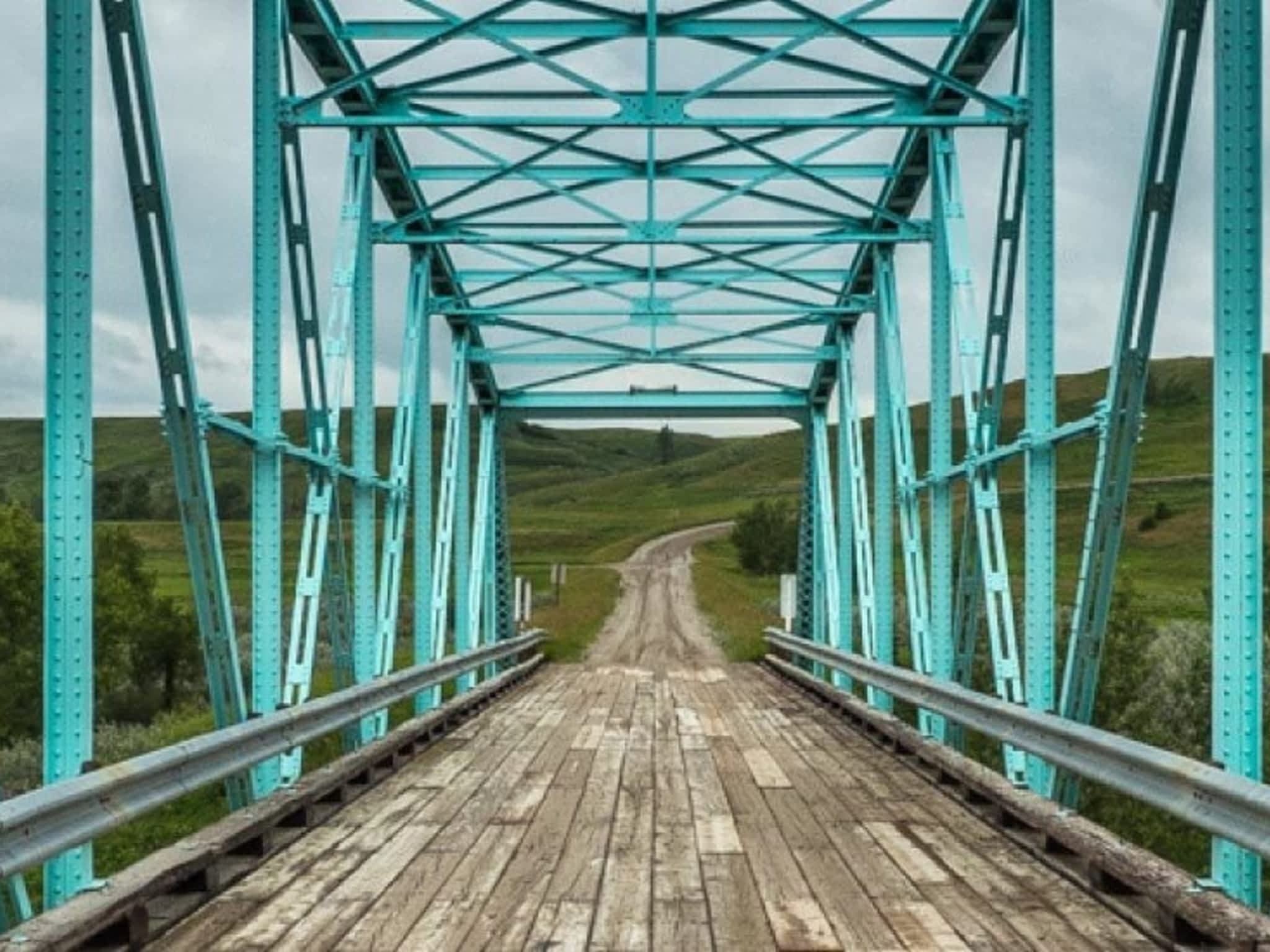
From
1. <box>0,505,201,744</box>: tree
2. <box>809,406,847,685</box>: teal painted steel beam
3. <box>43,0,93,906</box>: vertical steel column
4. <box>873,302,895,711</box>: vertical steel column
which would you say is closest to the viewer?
<box>43,0,93,906</box>: vertical steel column

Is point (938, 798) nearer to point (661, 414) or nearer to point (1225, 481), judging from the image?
point (1225, 481)

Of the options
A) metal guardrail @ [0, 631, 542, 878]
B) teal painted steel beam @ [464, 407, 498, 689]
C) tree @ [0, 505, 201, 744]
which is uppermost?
teal painted steel beam @ [464, 407, 498, 689]

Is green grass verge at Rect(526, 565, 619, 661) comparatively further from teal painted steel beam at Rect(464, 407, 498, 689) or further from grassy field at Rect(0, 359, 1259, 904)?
teal painted steel beam at Rect(464, 407, 498, 689)

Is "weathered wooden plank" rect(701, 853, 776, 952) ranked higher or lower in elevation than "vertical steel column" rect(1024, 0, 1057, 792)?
lower

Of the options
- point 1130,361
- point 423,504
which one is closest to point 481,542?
point 423,504

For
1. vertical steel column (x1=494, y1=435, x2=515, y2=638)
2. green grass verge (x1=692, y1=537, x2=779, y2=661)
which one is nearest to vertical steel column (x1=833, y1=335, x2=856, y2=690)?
vertical steel column (x1=494, y1=435, x2=515, y2=638)

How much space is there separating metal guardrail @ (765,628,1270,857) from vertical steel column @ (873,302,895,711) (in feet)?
29.4

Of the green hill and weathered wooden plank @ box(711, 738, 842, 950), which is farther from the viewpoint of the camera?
the green hill

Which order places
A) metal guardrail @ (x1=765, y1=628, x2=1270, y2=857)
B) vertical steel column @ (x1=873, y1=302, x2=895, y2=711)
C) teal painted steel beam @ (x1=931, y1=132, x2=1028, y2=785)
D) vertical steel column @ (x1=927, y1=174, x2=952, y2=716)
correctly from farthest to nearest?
1. vertical steel column @ (x1=873, y1=302, x2=895, y2=711)
2. vertical steel column @ (x1=927, y1=174, x2=952, y2=716)
3. teal painted steel beam @ (x1=931, y1=132, x2=1028, y2=785)
4. metal guardrail @ (x1=765, y1=628, x2=1270, y2=857)

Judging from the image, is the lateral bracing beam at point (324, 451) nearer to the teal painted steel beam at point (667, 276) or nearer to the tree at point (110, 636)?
the teal painted steel beam at point (667, 276)

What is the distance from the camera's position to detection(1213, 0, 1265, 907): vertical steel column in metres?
6.95

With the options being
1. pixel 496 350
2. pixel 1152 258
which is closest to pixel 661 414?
pixel 496 350

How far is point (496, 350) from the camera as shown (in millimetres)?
26094

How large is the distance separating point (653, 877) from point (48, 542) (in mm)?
Result: 2861
